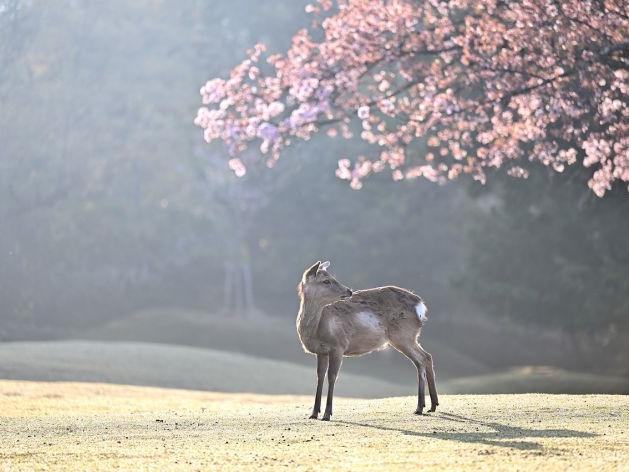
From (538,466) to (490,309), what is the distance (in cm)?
3474

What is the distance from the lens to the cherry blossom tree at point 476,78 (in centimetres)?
1823

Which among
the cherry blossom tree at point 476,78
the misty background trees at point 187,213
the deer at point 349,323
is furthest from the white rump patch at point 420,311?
the misty background trees at point 187,213

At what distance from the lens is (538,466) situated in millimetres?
10875

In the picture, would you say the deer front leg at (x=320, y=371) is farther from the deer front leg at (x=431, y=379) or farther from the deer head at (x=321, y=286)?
the deer front leg at (x=431, y=379)

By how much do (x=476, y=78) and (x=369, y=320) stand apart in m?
6.59

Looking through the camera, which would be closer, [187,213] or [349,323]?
[349,323]

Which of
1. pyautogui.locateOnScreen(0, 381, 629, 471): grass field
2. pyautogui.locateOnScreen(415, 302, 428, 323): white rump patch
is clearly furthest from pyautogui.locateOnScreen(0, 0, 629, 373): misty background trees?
pyautogui.locateOnScreen(415, 302, 428, 323): white rump patch

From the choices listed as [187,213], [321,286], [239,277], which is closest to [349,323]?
[321,286]

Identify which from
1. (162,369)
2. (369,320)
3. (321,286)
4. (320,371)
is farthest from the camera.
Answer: (162,369)

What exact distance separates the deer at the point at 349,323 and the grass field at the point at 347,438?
0.69 metres

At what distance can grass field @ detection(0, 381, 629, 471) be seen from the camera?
11.3 metres

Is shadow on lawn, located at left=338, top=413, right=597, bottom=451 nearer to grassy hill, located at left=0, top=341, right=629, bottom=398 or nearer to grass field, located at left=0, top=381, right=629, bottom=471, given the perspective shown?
grass field, located at left=0, top=381, right=629, bottom=471

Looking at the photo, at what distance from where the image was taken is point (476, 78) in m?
20.9

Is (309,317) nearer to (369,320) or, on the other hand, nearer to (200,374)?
(369,320)
